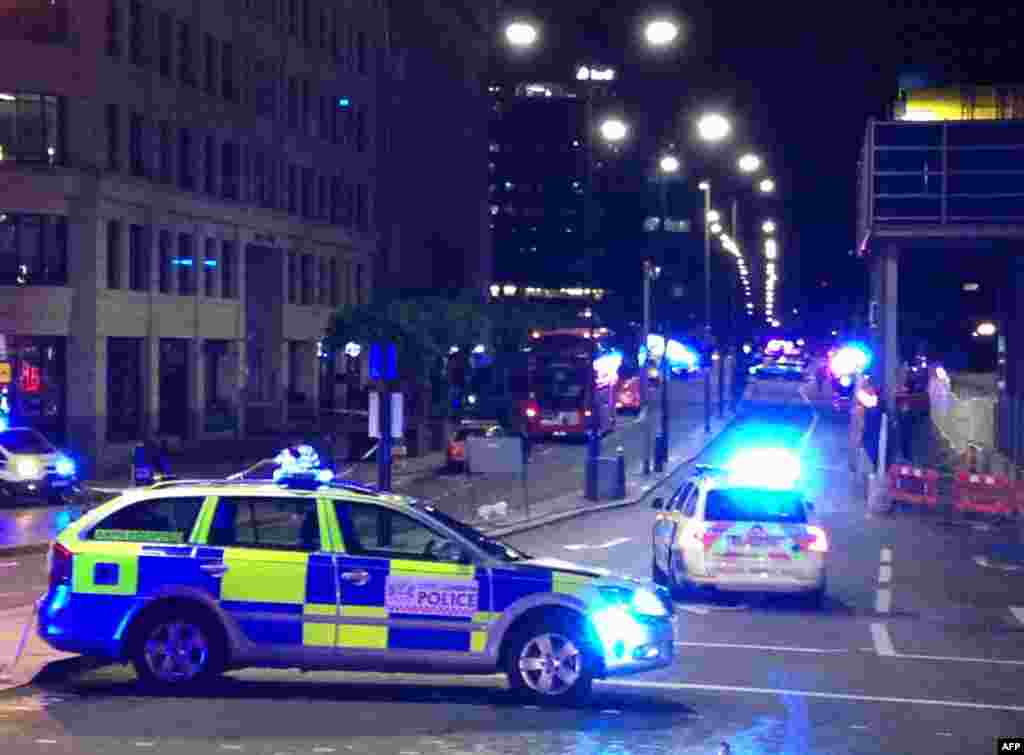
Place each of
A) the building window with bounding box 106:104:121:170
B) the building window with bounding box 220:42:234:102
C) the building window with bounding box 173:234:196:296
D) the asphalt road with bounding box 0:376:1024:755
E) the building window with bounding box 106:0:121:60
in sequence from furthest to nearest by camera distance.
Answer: the building window with bounding box 220:42:234:102 < the building window with bounding box 173:234:196:296 < the building window with bounding box 106:104:121:170 < the building window with bounding box 106:0:121:60 < the asphalt road with bounding box 0:376:1024:755

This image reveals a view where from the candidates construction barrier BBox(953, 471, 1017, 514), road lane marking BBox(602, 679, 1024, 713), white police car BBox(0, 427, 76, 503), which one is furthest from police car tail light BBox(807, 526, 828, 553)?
white police car BBox(0, 427, 76, 503)

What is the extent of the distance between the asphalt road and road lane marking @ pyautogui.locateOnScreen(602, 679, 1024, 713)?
2 cm

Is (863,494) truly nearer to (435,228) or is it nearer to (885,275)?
(885,275)

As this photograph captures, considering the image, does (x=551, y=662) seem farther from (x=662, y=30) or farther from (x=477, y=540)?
(x=662, y=30)

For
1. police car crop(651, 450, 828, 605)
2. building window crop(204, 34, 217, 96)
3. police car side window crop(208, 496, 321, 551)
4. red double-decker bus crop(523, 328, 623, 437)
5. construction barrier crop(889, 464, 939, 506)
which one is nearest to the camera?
police car side window crop(208, 496, 321, 551)

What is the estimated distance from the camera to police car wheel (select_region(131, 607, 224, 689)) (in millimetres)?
13219

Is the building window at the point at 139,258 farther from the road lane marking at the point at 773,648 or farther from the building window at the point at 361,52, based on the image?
the road lane marking at the point at 773,648

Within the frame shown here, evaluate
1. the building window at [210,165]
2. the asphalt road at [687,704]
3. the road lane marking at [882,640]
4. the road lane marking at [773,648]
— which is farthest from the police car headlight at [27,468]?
the building window at [210,165]

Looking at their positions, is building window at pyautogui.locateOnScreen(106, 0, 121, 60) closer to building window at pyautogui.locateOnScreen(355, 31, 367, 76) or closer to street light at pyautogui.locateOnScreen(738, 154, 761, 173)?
street light at pyautogui.locateOnScreen(738, 154, 761, 173)

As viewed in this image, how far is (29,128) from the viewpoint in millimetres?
49531

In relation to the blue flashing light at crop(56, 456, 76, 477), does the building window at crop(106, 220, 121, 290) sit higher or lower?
higher

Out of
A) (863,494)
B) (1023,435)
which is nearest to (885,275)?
(1023,435)

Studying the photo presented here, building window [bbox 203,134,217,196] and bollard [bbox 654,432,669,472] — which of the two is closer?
bollard [bbox 654,432,669,472]

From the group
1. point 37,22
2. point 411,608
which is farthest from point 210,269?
point 411,608
